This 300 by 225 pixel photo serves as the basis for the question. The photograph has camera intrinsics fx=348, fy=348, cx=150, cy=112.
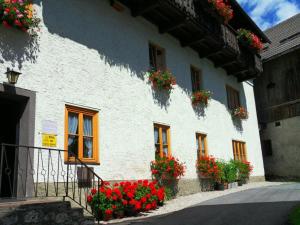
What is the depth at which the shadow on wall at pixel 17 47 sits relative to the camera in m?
7.86

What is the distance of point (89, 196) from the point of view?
345 inches

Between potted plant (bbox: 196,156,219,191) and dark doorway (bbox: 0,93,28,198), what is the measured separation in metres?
7.90

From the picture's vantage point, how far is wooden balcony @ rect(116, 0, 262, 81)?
1232cm

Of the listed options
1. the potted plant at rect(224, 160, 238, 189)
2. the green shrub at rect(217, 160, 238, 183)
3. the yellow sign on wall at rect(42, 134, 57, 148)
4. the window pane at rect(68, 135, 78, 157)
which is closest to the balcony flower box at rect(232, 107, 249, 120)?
the potted plant at rect(224, 160, 238, 189)

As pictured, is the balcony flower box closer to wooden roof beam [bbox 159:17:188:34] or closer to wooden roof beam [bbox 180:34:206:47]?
wooden roof beam [bbox 180:34:206:47]

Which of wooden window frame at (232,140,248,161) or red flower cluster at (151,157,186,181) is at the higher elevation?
wooden window frame at (232,140,248,161)

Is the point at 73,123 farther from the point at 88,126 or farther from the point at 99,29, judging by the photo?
the point at 99,29

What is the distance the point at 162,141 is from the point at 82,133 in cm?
387

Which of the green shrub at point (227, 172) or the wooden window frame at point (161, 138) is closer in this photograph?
the wooden window frame at point (161, 138)

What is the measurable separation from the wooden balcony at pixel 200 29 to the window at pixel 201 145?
3.97 metres

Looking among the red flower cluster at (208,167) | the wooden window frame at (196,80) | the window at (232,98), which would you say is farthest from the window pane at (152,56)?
the window at (232,98)

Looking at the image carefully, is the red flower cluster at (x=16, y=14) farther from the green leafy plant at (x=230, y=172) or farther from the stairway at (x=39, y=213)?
the green leafy plant at (x=230, y=172)

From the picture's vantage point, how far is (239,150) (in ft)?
Answer: 60.0

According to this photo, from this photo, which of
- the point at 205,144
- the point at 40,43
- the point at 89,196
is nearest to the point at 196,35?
the point at 205,144
